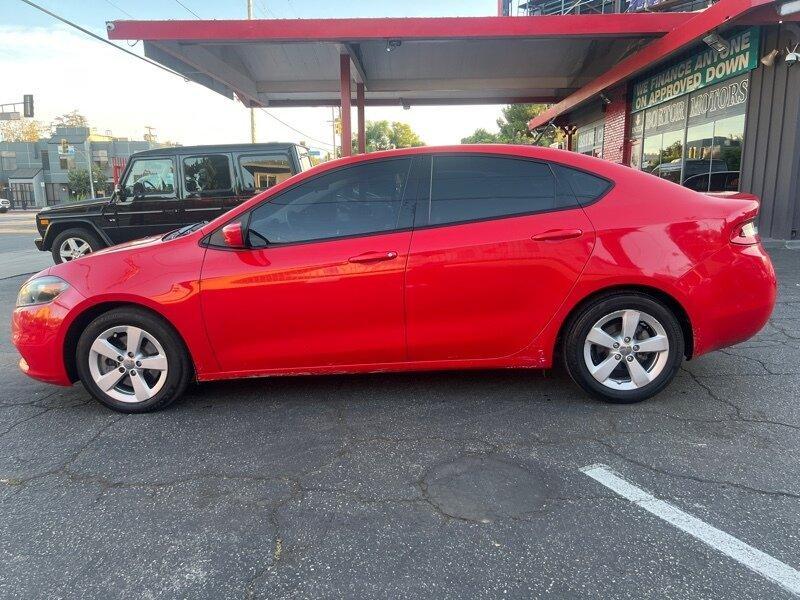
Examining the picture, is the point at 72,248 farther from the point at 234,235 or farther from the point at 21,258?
the point at 234,235

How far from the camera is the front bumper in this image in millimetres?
3607

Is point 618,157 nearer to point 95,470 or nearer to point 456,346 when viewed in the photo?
point 456,346

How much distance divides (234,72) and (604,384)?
508 inches

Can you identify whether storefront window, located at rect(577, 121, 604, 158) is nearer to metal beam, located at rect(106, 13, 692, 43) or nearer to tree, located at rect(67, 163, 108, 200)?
metal beam, located at rect(106, 13, 692, 43)

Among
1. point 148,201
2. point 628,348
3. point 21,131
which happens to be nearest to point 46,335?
point 628,348

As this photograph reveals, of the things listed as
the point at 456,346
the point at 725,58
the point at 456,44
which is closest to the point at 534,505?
the point at 456,346

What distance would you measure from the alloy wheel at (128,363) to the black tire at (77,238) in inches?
249

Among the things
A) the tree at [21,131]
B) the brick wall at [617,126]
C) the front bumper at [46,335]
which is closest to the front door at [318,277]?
the front bumper at [46,335]

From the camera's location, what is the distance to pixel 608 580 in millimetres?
2100

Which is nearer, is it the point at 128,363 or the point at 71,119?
the point at 128,363

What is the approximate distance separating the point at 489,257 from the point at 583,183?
0.80m

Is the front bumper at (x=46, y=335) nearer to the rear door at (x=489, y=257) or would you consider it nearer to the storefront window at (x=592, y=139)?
the rear door at (x=489, y=257)

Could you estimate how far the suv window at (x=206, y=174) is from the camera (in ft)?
26.7

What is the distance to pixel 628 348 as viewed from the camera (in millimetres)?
3568
